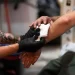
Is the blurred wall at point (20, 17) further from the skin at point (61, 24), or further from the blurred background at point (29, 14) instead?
the skin at point (61, 24)

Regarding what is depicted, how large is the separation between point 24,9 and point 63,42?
3.25 feet

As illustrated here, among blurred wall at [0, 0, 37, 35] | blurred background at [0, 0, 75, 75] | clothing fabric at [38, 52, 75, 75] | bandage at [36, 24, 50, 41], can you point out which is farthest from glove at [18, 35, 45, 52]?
blurred wall at [0, 0, 37, 35]

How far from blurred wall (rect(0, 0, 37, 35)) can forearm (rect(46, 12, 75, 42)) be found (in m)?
2.00

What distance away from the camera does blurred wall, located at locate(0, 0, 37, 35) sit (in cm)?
317

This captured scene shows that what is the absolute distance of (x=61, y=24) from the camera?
113 centimetres

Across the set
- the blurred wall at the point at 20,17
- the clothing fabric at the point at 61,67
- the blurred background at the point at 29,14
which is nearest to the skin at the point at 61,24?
the clothing fabric at the point at 61,67

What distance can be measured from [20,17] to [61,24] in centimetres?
214

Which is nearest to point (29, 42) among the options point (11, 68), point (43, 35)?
point (43, 35)

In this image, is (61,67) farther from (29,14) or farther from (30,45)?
(29,14)

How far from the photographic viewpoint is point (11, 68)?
72.3 inches

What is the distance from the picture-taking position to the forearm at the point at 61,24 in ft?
3.68

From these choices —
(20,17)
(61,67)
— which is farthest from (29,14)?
(61,67)

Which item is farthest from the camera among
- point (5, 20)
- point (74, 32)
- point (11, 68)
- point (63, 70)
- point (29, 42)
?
point (5, 20)

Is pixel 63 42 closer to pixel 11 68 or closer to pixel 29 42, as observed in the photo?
pixel 11 68
